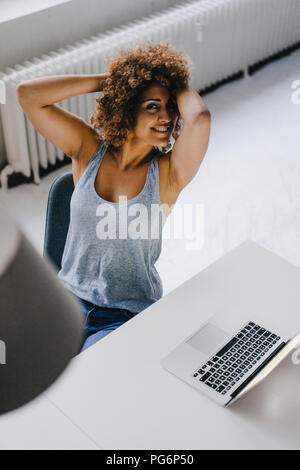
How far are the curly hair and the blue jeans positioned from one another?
0.47 m

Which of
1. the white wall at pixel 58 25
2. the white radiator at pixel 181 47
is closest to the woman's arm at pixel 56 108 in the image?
the white radiator at pixel 181 47

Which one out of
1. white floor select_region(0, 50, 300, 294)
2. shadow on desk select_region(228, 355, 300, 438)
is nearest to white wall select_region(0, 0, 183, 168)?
white floor select_region(0, 50, 300, 294)

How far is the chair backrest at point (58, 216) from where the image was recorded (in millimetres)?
1641

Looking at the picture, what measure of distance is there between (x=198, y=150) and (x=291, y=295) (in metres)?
0.48

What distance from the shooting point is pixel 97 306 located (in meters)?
1.59

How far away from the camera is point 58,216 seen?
1668 millimetres

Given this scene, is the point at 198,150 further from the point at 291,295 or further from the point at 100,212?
the point at 291,295

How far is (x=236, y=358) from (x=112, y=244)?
1.53 ft

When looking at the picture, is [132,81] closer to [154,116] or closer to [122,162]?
[154,116]

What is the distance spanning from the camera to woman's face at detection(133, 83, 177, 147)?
154cm

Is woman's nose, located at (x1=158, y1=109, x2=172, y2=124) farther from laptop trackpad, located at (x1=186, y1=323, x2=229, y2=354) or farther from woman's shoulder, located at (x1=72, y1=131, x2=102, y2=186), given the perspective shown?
laptop trackpad, located at (x1=186, y1=323, x2=229, y2=354)

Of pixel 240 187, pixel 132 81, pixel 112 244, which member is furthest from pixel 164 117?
pixel 240 187

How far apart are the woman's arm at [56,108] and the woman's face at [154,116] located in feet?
0.49

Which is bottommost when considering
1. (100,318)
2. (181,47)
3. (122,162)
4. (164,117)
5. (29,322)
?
(100,318)
